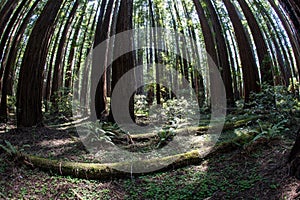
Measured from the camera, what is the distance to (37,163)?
16.0 feet

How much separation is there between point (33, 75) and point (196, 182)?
21.8 ft

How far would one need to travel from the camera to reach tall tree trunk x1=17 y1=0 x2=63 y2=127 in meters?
8.35

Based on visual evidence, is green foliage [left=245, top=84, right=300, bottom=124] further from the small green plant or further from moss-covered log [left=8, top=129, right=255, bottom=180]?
the small green plant

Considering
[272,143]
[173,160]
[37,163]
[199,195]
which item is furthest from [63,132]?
[272,143]

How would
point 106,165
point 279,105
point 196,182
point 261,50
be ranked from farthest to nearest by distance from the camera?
point 261,50, point 279,105, point 106,165, point 196,182

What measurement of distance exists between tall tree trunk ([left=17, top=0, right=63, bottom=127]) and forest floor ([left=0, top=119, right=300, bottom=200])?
333cm

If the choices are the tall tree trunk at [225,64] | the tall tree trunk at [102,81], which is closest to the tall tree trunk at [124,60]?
the tall tree trunk at [102,81]

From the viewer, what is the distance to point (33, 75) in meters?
8.57

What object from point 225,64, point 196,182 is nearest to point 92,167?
point 196,182

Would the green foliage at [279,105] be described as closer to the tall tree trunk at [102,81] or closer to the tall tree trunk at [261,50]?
the tall tree trunk at [261,50]

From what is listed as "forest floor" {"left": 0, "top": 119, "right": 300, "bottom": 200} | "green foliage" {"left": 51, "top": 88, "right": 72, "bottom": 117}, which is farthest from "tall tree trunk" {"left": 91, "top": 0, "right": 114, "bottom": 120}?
"forest floor" {"left": 0, "top": 119, "right": 300, "bottom": 200}

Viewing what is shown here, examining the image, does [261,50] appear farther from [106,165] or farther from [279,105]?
[106,165]

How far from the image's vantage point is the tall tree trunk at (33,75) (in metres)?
8.35

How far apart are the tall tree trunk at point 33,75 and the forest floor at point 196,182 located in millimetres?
3330
